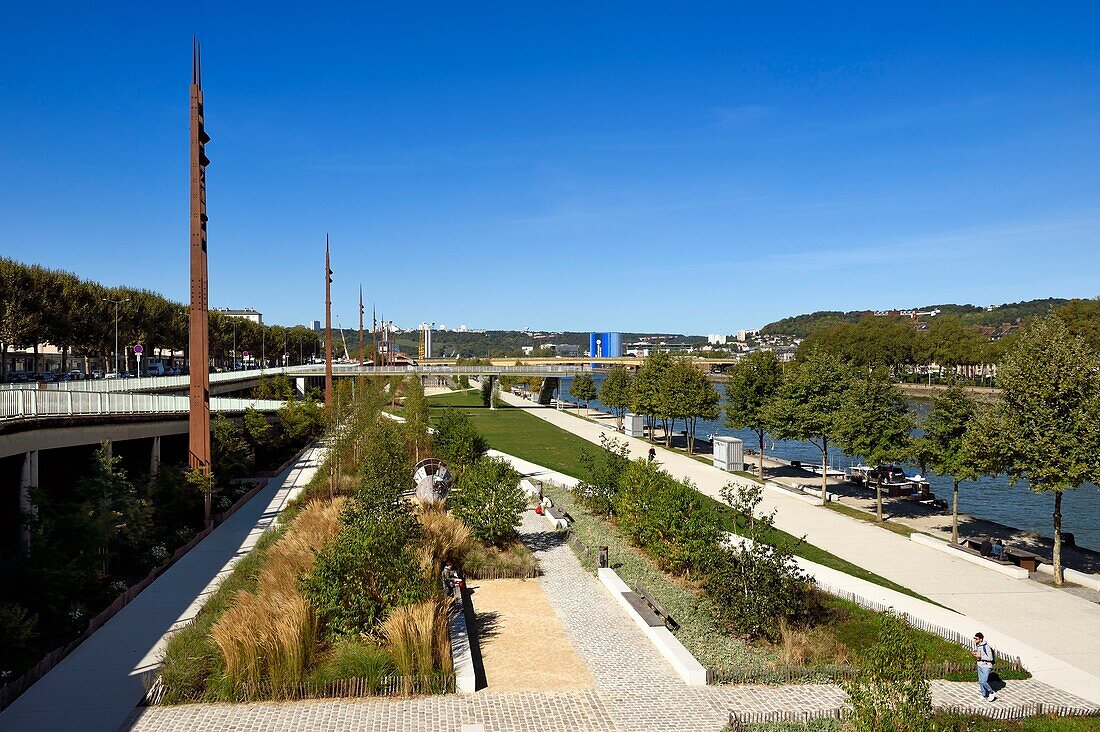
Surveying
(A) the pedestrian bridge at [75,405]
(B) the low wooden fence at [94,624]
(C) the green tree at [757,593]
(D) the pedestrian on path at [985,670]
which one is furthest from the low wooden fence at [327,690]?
(A) the pedestrian bridge at [75,405]

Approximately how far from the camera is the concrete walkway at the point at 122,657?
32.3ft

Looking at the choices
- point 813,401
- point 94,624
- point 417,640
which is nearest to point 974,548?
point 813,401

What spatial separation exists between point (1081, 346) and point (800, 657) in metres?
13.8

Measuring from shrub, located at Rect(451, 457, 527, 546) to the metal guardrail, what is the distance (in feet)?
35.0

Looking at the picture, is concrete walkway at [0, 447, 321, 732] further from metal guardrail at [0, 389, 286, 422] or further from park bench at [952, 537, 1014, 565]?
park bench at [952, 537, 1014, 565]

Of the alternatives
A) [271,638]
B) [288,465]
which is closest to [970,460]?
[271,638]

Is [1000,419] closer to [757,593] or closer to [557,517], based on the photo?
[757,593]

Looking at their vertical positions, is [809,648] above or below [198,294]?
below

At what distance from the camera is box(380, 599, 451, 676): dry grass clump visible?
11172mm

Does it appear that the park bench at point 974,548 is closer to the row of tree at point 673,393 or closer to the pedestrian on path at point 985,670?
the pedestrian on path at point 985,670

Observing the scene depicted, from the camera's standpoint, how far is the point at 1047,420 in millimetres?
19094

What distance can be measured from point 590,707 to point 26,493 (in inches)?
553

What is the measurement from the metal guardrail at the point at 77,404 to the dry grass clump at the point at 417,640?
11.4 meters

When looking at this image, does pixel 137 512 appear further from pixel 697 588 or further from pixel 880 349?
pixel 880 349
